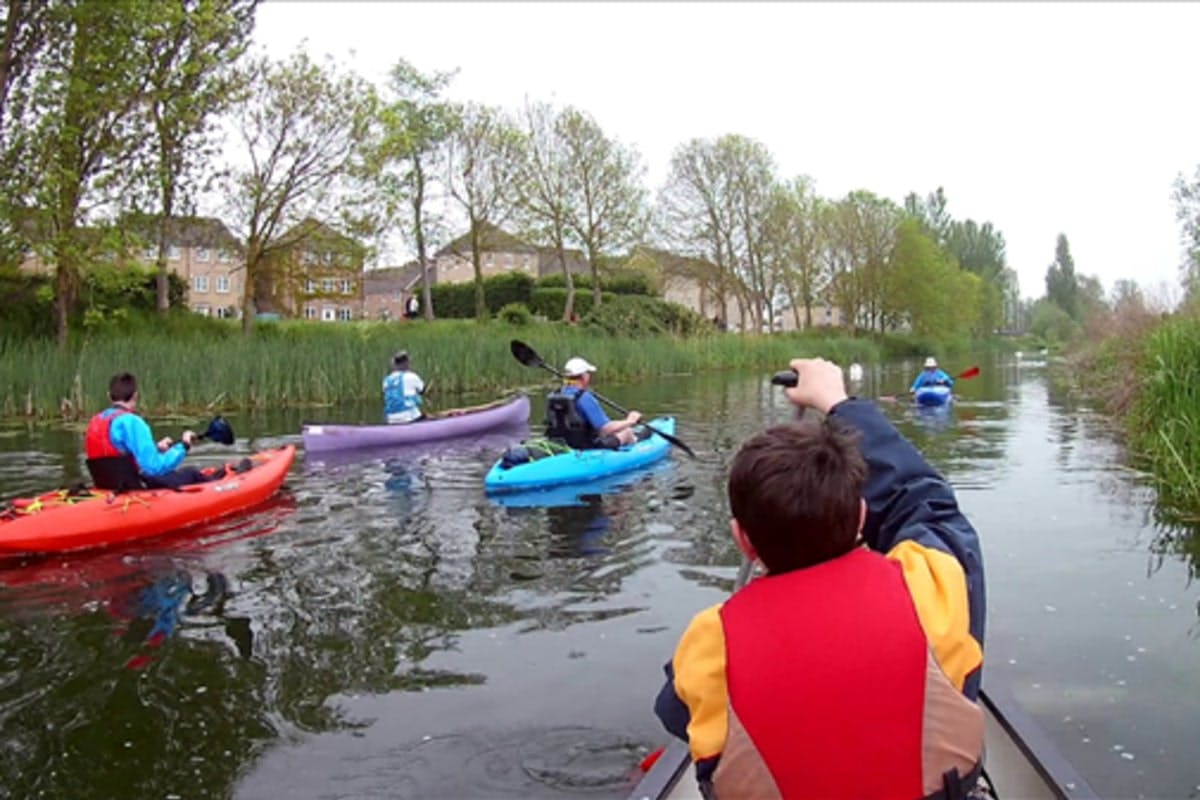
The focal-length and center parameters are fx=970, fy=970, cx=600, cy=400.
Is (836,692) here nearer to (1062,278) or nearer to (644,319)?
(644,319)

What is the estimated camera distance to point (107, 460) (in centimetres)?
733

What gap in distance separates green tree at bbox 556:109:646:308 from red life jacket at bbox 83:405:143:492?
28.1 metres

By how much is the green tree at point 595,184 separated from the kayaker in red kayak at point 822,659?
33.5 metres

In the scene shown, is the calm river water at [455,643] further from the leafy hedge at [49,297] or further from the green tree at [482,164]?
the green tree at [482,164]

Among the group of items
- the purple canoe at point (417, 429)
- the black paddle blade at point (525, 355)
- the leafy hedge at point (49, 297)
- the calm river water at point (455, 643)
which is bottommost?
the calm river water at point (455, 643)

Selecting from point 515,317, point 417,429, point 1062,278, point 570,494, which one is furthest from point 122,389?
point 1062,278

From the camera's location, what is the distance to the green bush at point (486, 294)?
43.4m

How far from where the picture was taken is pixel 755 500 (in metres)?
1.77

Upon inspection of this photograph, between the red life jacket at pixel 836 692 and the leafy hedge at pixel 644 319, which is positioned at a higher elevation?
the leafy hedge at pixel 644 319

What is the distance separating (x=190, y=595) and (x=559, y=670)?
2662 millimetres

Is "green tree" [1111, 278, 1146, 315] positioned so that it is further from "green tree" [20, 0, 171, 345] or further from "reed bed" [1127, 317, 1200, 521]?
"green tree" [20, 0, 171, 345]

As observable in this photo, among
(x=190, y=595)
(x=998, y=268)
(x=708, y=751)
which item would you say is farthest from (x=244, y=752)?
(x=998, y=268)

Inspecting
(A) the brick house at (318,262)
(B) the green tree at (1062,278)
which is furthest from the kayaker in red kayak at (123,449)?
(B) the green tree at (1062,278)

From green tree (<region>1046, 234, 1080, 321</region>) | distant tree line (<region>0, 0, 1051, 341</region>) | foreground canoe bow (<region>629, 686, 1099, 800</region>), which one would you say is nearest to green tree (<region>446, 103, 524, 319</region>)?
distant tree line (<region>0, 0, 1051, 341</region>)
